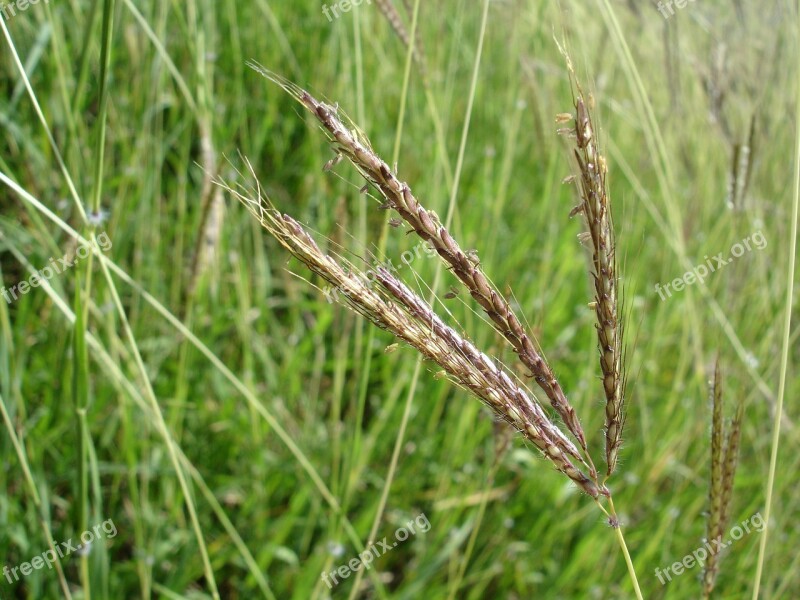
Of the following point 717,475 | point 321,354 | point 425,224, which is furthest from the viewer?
point 321,354

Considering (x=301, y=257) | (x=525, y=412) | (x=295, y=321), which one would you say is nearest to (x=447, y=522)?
(x=295, y=321)

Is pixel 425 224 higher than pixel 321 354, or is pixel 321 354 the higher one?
pixel 321 354

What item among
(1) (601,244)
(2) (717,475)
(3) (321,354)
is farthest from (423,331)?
(3) (321,354)

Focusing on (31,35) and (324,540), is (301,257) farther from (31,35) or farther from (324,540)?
(31,35)

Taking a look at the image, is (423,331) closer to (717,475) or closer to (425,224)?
(425,224)

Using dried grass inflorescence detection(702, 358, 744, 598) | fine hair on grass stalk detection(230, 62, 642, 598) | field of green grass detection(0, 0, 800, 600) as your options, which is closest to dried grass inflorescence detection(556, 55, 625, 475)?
fine hair on grass stalk detection(230, 62, 642, 598)

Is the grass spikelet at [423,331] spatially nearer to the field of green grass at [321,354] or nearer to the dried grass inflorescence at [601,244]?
the dried grass inflorescence at [601,244]

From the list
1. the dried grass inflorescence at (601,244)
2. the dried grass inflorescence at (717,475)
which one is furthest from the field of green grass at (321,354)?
the dried grass inflorescence at (601,244)
